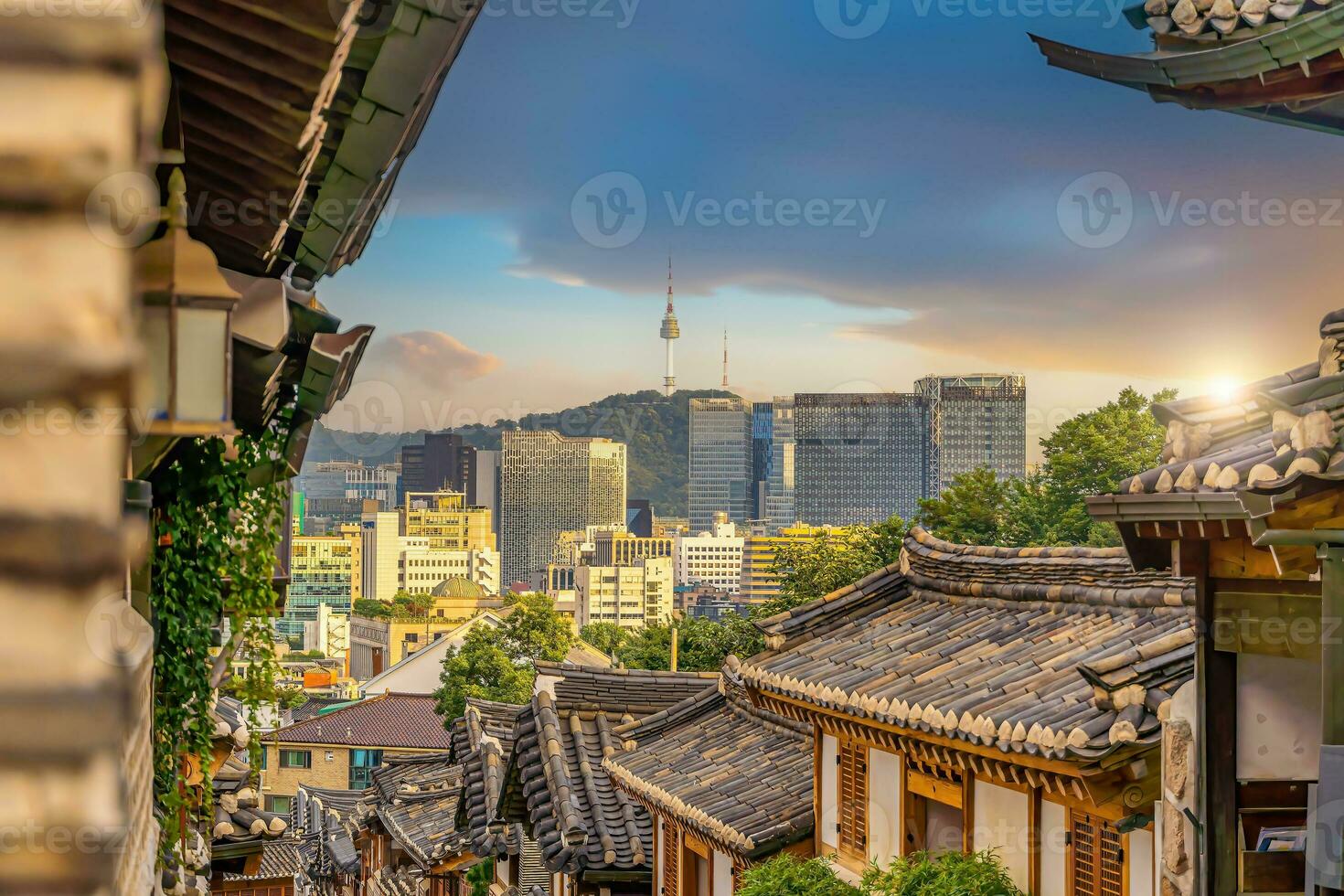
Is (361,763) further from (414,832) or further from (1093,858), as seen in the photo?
(1093,858)

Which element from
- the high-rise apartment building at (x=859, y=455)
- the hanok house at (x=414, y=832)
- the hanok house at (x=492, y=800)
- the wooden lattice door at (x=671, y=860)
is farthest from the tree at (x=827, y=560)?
the high-rise apartment building at (x=859, y=455)

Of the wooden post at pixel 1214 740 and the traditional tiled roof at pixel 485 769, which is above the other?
the wooden post at pixel 1214 740

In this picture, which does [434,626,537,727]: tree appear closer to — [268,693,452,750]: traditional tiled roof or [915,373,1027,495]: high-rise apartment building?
[268,693,452,750]: traditional tiled roof

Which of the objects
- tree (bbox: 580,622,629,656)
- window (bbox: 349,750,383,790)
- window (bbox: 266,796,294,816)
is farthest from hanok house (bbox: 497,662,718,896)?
tree (bbox: 580,622,629,656)

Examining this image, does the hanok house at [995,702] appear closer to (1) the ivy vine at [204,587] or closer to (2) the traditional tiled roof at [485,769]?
(1) the ivy vine at [204,587]

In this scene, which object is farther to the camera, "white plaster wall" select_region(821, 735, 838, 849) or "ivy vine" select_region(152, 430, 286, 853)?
"white plaster wall" select_region(821, 735, 838, 849)

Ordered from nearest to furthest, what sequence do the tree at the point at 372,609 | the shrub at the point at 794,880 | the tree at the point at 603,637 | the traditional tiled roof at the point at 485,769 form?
the shrub at the point at 794,880
the traditional tiled roof at the point at 485,769
the tree at the point at 603,637
the tree at the point at 372,609
